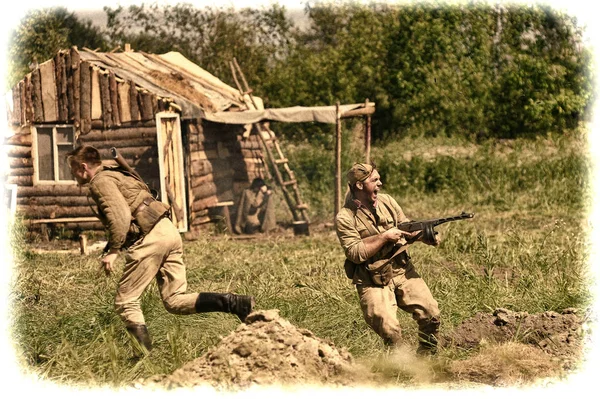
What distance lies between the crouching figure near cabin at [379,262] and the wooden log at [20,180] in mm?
11309

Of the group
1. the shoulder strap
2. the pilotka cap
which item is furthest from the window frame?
the pilotka cap

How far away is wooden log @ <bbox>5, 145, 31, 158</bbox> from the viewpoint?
55.5ft

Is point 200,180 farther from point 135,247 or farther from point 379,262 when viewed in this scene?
point 379,262

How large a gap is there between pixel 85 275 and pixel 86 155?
4381mm

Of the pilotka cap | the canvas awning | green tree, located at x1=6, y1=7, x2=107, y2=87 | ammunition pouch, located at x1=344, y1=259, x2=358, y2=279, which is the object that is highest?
green tree, located at x1=6, y1=7, x2=107, y2=87

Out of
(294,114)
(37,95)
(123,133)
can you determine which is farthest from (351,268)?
(37,95)

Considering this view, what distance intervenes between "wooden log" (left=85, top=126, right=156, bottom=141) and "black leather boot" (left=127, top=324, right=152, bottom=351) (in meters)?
9.56

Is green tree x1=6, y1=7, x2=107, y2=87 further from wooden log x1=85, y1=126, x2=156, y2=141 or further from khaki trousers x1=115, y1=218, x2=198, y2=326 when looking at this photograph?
khaki trousers x1=115, y1=218, x2=198, y2=326

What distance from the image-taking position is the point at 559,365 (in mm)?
6422

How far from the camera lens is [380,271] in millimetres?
6629

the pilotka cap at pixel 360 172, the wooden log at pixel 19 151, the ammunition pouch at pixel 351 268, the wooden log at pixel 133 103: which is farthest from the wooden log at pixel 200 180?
the pilotka cap at pixel 360 172

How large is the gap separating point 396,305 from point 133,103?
33.7ft

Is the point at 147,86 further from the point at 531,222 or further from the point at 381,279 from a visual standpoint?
the point at 381,279

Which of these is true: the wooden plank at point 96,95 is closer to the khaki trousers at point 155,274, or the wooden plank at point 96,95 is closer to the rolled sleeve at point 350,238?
the khaki trousers at point 155,274
